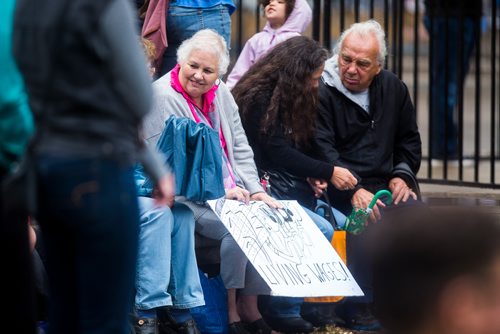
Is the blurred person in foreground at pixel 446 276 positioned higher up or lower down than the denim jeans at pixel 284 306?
higher up

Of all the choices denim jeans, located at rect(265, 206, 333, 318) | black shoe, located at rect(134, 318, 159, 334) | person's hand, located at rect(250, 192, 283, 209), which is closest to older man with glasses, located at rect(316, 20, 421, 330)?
denim jeans, located at rect(265, 206, 333, 318)

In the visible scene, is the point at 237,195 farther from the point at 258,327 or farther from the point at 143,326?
the point at 143,326

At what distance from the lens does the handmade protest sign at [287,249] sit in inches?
237

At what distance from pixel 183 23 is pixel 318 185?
1.23m

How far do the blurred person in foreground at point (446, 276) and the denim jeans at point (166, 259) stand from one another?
11.1 feet

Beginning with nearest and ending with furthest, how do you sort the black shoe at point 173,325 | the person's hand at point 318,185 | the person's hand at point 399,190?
the black shoe at point 173,325 < the person's hand at point 318,185 < the person's hand at point 399,190

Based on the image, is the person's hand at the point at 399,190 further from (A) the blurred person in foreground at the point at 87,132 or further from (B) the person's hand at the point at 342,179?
(A) the blurred person in foreground at the point at 87,132

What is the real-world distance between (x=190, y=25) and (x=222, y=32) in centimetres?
25

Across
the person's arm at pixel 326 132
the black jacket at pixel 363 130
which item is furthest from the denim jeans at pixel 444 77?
the person's arm at pixel 326 132

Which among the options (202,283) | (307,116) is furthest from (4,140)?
(307,116)

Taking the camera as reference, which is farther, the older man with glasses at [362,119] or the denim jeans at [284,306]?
the older man with glasses at [362,119]

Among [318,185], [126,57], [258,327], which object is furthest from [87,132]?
[318,185]

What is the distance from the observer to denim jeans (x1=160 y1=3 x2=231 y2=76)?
7.00m

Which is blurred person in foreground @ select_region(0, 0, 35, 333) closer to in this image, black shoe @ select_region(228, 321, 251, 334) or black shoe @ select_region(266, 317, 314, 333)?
black shoe @ select_region(228, 321, 251, 334)
